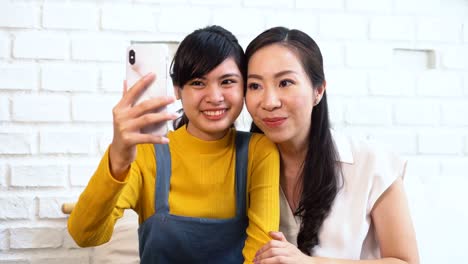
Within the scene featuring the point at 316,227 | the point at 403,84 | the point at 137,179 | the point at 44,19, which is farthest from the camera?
the point at 403,84

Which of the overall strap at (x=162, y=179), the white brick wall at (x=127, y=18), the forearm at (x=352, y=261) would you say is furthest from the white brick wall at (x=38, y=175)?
the forearm at (x=352, y=261)

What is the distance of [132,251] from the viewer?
1.29 m

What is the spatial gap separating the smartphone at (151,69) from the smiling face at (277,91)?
0.80ft

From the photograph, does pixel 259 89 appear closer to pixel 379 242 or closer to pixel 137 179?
pixel 137 179

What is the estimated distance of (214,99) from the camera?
0.93m

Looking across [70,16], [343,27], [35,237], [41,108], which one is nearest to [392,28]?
[343,27]

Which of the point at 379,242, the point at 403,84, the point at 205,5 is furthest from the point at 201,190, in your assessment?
the point at 403,84

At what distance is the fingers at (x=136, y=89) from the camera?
0.78m

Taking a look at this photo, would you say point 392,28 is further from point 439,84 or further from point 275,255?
point 275,255

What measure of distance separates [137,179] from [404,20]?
1.08m

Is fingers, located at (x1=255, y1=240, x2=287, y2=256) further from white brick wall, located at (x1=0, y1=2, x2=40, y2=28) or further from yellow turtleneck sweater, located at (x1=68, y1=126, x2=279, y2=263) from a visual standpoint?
white brick wall, located at (x1=0, y1=2, x2=40, y2=28)

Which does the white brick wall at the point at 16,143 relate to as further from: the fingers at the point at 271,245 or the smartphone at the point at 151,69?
the fingers at the point at 271,245

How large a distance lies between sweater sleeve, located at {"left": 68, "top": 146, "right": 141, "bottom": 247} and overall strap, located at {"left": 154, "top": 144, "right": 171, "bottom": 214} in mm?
50

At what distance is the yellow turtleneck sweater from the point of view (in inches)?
36.9
